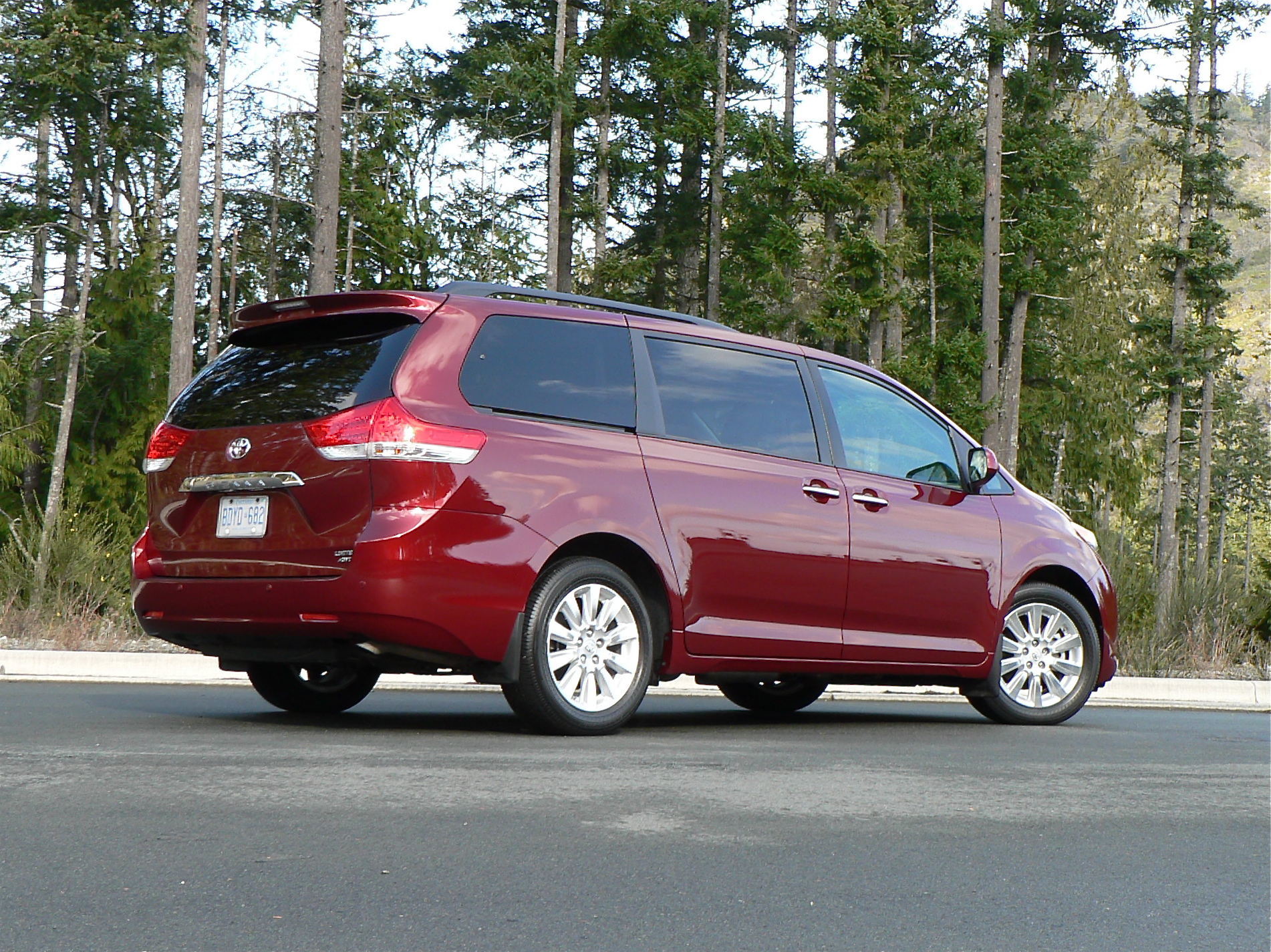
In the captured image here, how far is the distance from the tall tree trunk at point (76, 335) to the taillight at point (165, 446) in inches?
1034

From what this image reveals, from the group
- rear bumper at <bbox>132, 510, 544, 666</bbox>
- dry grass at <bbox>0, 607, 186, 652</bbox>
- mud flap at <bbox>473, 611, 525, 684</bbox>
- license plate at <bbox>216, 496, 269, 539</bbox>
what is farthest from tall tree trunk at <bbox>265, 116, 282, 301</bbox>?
mud flap at <bbox>473, 611, 525, 684</bbox>

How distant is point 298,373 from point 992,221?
101 ft

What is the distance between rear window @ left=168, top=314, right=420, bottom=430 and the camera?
22.5 feet

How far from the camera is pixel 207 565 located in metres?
7.11

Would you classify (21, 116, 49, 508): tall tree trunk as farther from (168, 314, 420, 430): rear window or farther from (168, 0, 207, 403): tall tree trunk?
(168, 314, 420, 430): rear window

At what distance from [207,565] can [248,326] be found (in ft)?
3.94

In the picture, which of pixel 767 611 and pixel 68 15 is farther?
pixel 68 15

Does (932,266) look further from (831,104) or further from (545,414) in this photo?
(545,414)

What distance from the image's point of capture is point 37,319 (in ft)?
132

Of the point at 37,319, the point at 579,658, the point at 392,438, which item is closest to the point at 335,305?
the point at 392,438

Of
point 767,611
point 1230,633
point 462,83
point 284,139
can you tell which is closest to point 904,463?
point 767,611

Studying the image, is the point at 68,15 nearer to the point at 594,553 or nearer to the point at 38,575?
the point at 38,575

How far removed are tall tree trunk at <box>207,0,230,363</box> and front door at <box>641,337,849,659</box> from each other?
38734 mm

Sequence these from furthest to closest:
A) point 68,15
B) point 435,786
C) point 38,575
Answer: point 68,15 → point 38,575 → point 435,786
